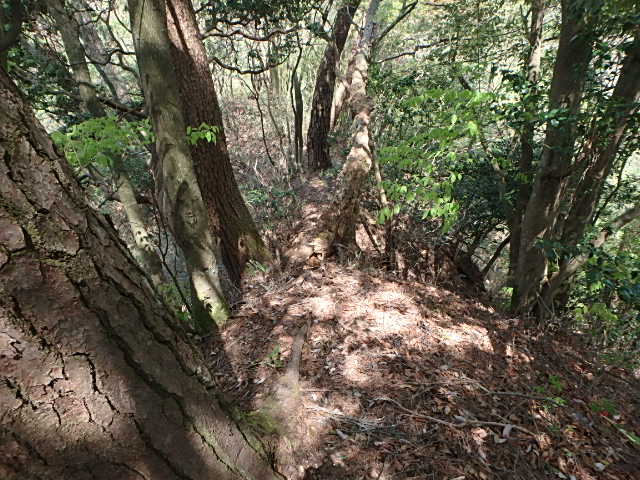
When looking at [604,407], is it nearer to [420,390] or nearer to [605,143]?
[420,390]

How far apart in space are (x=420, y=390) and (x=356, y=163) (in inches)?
133

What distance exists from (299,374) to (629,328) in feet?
19.3

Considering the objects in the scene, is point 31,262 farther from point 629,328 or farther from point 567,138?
point 629,328

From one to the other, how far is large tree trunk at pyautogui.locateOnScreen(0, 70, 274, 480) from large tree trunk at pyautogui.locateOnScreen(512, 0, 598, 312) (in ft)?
14.0

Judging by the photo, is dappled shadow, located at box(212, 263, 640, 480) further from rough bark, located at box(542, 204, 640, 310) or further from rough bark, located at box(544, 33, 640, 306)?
rough bark, located at box(544, 33, 640, 306)

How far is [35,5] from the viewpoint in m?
5.61

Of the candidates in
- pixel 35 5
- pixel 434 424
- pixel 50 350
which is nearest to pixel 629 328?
pixel 434 424

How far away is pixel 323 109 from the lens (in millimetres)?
9258

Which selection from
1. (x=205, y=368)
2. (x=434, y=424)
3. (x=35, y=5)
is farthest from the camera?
(x=35, y=5)

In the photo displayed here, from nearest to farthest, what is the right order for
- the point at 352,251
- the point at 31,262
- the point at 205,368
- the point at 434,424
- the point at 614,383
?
the point at 31,262
the point at 205,368
the point at 434,424
the point at 614,383
the point at 352,251

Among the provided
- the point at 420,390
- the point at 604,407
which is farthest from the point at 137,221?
the point at 604,407

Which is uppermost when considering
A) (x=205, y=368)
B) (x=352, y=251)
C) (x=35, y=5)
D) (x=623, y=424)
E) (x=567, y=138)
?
(x=35, y=5)

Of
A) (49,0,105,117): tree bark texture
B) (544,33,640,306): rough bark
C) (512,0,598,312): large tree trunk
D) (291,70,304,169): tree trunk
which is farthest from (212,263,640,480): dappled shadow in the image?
(291,70,304,169): tree trunk

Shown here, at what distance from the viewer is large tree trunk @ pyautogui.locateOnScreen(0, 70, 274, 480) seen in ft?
2.27
